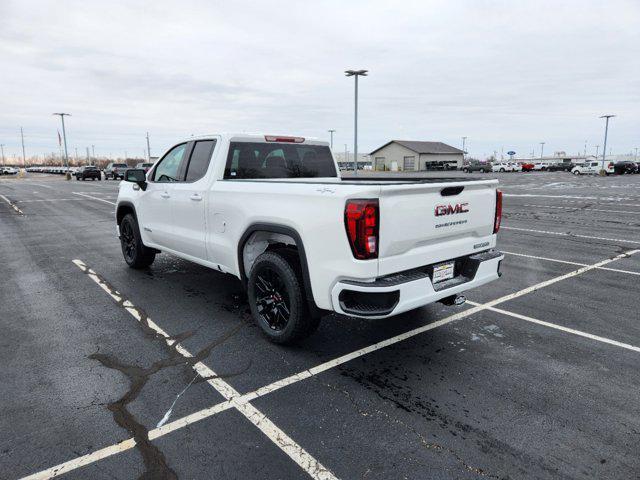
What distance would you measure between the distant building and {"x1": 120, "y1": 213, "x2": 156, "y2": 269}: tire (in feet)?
234

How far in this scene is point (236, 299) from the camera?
18.6ft

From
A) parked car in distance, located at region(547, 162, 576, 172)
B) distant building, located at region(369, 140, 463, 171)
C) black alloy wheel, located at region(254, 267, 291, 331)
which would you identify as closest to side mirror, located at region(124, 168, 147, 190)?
black alloy wheel, located at region(254, 267, 291, 331)

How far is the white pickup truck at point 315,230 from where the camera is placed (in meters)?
3.33

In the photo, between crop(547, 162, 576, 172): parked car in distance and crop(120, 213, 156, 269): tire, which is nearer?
crop(120, 213, 156, 269): tire

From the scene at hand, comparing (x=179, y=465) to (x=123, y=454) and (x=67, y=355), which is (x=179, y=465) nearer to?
(x=123, y=454)

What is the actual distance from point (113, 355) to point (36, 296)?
2609mm

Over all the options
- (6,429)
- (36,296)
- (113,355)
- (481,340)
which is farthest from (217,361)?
(36,296)

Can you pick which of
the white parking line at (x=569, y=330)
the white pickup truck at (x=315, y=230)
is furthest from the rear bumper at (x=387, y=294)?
the white parking line at (x=569, y=330)

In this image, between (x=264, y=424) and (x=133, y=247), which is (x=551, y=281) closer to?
(x=264, y=424)

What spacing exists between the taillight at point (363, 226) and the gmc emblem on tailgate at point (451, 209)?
76 centimetres

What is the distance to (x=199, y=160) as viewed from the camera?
5.36 metres

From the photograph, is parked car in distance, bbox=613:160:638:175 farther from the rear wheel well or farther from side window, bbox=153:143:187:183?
side window, bbox=153:143:187:183

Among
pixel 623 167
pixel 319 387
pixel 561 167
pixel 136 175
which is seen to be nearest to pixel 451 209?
pixel 319 387

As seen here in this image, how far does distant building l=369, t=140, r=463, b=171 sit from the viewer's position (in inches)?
3017
